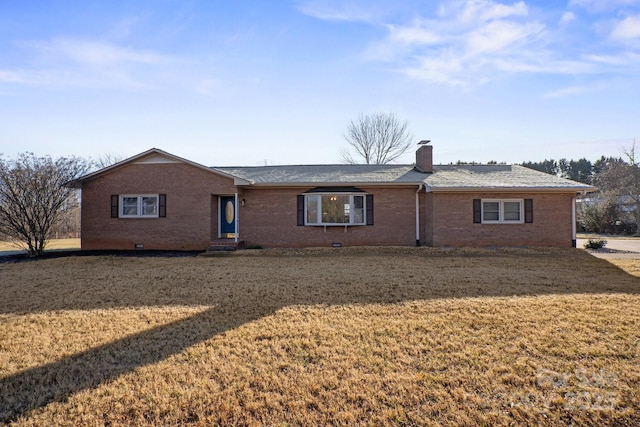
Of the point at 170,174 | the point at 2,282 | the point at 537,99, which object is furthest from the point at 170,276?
the point at 537,99

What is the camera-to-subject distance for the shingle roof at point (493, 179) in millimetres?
12953

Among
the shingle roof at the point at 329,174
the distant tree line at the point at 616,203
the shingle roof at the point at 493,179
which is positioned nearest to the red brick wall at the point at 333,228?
the shingle roof at the point at 329,174

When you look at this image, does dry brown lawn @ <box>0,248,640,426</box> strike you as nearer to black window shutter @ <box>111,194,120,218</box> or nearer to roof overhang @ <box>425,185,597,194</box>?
roof overhang @ <box>425,185,597,194</box>

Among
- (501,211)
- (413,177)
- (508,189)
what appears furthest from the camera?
(413,177)

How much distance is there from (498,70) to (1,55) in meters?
16.0

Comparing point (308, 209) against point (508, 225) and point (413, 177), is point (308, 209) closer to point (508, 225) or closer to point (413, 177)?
point (413, 177)

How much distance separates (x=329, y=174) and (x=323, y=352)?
11822mm

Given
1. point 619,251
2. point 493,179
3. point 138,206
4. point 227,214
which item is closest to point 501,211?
point 493,179

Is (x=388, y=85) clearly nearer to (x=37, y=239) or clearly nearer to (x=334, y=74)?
(x=334, y=74)

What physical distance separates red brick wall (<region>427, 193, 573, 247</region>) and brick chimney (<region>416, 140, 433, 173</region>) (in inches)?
110

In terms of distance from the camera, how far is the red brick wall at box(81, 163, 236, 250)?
1351 cm

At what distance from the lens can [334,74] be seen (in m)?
13.5

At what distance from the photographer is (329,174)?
49.8 feet

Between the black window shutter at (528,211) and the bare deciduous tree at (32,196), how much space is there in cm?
1826
